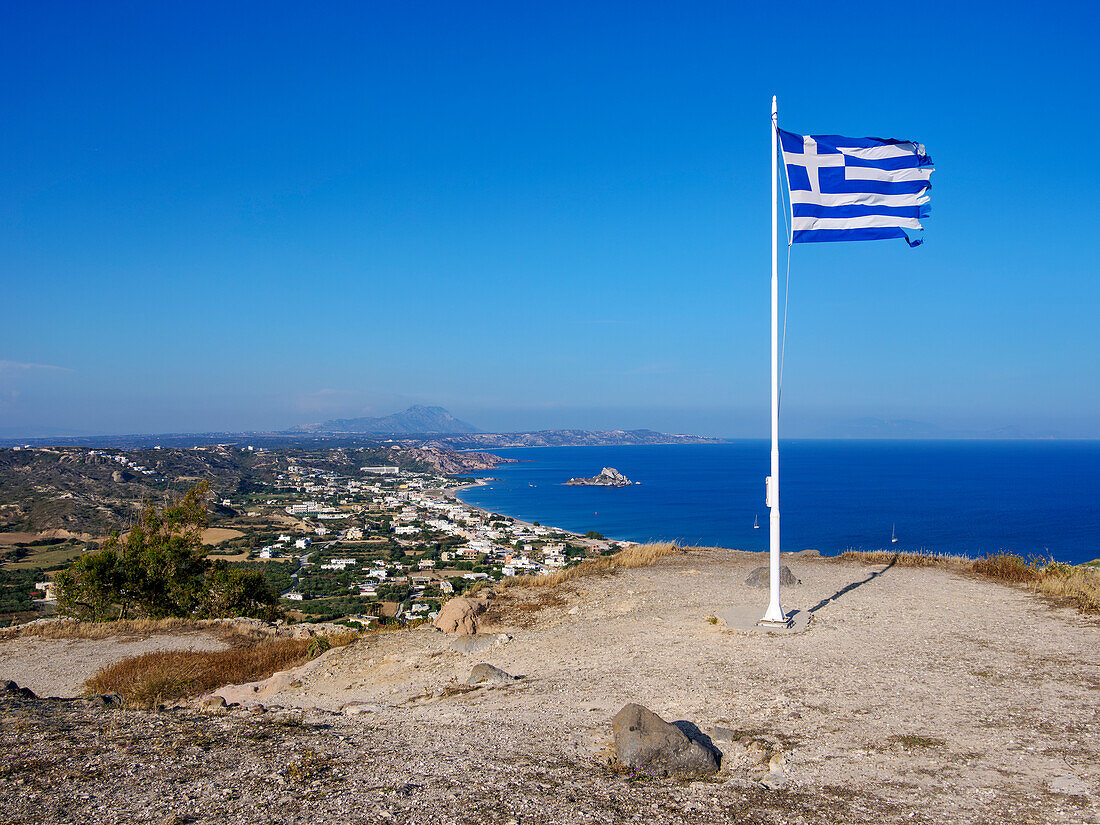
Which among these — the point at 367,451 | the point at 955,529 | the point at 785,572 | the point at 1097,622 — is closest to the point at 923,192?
the point at 1097,622

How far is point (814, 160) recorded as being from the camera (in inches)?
372

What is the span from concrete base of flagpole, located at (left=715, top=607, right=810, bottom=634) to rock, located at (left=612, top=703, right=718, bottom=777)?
454 centimetres

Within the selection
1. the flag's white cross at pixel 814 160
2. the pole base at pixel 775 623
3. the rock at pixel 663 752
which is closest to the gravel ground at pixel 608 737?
the rock at pixel 663 752

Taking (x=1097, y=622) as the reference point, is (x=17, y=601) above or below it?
below

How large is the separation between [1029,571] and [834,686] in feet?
30.2

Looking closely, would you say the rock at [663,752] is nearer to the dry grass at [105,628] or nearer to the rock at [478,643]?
the rock at [478,643]

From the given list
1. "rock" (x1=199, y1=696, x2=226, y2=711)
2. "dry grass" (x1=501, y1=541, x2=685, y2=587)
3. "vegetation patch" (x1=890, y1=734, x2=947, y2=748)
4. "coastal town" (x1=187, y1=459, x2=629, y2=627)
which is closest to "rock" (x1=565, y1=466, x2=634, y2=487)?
"coastal town" (x1=187, y1=459, x2=629, y2=627)

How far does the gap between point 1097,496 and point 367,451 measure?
449ft

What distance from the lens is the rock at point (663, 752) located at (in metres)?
5.18

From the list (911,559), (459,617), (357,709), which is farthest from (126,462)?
(911,559)

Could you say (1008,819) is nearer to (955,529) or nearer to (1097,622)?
(1097,622)

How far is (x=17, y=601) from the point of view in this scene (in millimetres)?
25438

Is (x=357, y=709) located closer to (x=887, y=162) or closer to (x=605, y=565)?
(x=605, y=565)

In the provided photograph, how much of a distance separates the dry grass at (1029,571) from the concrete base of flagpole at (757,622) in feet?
14.6
